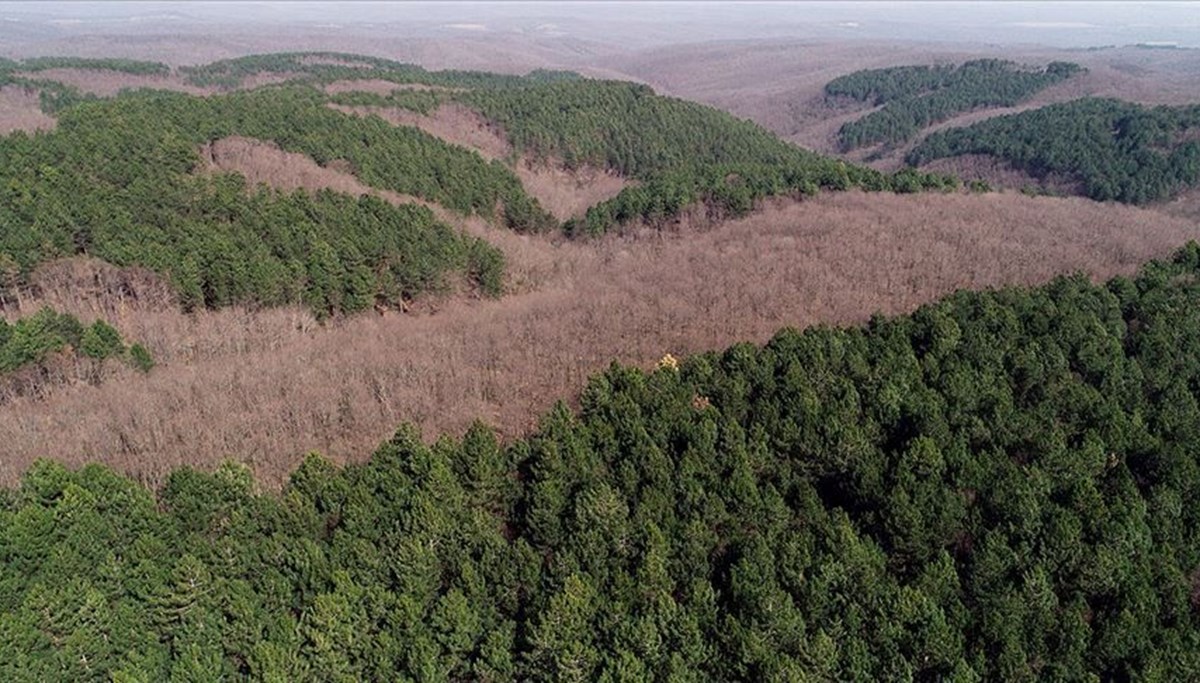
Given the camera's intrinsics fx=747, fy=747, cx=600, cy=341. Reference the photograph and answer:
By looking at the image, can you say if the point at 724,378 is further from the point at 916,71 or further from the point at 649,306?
the point at 916,71

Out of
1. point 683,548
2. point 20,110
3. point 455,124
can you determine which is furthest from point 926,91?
point 683,548

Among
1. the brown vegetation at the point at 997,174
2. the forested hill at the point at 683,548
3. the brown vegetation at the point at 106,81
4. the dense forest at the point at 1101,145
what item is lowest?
the forested hill at the point at 683,548

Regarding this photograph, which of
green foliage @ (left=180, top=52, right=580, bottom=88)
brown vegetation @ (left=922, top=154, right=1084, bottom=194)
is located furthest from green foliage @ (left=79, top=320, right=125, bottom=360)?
brown vegetation @ (left=922, top=154, right=1084, bottom=194)

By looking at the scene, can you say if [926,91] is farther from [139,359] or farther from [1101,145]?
[139,359]

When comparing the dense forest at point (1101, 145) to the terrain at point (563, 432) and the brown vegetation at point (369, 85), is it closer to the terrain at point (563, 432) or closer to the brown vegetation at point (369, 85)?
the terrain at point (563, 432)

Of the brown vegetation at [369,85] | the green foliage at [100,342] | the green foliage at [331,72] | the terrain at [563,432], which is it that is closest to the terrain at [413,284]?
the terrain at [563,432]

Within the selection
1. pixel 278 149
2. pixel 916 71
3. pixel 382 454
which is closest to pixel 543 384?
pixel 382 454
